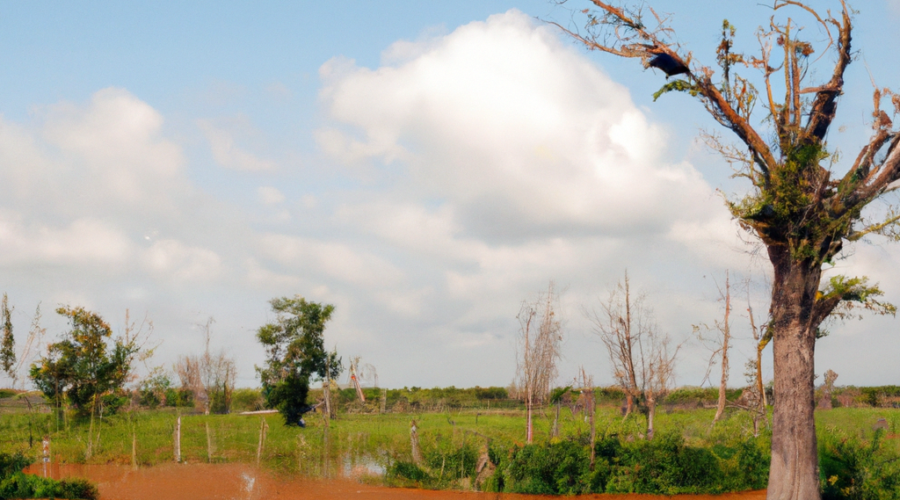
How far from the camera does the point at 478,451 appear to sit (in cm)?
1352

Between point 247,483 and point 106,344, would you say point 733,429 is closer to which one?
point 247,483

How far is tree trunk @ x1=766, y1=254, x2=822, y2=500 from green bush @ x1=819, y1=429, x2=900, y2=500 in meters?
1.42

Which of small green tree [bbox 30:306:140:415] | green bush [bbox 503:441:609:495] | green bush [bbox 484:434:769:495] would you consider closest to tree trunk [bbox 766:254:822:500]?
green bush [bbox 484:434:769:495]

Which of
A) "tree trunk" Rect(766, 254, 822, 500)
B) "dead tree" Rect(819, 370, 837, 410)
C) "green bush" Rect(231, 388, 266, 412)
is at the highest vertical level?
"tree trunk" Rect(766, 254, 822, 500)

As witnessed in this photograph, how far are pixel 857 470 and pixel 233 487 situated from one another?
12.1 m

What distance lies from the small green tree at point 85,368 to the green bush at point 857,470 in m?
20.1

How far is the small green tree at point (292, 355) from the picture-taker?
21.5 m

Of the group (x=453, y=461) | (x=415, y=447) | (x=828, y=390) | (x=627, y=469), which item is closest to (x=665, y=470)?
(x=627, y=469)

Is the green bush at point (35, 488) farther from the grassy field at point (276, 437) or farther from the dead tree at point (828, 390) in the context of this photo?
the dead tree at point (828, 390)

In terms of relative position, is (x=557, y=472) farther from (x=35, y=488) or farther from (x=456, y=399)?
(x=456, y=399)

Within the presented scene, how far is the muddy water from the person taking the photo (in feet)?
39.7

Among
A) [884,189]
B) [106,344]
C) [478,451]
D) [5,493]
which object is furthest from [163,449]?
[884,189]

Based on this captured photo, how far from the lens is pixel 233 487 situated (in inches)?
538

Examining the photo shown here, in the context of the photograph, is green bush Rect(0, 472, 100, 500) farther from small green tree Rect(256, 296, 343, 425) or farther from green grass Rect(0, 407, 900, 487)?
small green tree Rect(256, 296, 343, 425)
